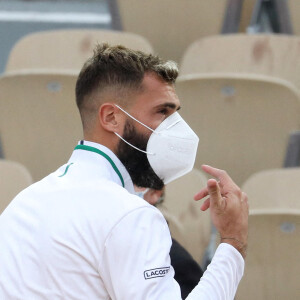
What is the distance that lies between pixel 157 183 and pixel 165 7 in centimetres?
205

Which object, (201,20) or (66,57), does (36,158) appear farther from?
(201,20)

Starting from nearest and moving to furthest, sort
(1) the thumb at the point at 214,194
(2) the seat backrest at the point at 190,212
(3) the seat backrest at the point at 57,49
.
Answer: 1. (1) the thumb at the point at 214,194
2. (2) the seat backrest at the point at 190,212
3. (3) the seat backrest at the point at 57,49

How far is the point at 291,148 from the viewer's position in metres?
2.84

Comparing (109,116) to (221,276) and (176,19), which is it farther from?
(176,19)

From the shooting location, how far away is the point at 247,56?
3.33 m

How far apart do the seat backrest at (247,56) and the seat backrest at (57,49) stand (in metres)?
0.34

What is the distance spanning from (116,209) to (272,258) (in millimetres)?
938

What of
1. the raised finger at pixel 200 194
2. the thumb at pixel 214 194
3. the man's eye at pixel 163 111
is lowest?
the raised finger at pixel 200 194

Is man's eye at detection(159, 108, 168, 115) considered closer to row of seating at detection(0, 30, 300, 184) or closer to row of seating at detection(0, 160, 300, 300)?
row of seating at detection(0, 160, 300, 300)

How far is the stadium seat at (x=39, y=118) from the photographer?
→ 283 centimetres

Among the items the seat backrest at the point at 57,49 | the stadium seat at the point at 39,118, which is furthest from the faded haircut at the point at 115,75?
the seat backrest at the point at 57,49

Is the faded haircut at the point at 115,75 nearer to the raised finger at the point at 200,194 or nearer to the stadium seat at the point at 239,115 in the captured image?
the raised finger at the point at 200,194

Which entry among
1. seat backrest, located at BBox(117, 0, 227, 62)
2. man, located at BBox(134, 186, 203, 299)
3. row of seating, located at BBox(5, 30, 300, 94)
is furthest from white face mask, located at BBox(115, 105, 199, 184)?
seat backrest, located at BBox(117, 0, 227, 62)

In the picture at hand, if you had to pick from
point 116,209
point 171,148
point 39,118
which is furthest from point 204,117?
point 116,209
